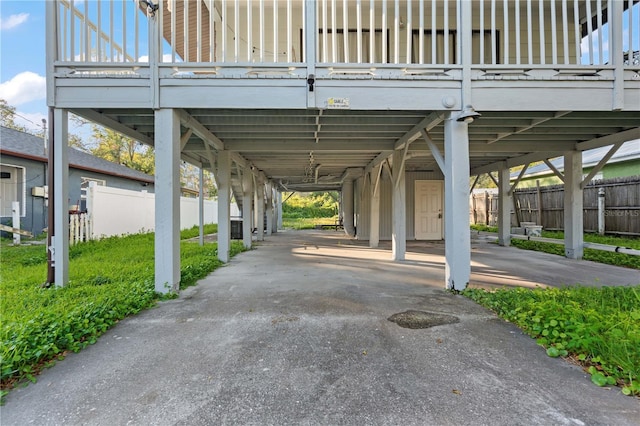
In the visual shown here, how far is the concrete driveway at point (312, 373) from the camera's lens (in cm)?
175

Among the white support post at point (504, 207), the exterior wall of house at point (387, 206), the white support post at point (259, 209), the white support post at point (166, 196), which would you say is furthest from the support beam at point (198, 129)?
the white support post at point (504, 207)

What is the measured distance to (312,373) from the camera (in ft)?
7.14

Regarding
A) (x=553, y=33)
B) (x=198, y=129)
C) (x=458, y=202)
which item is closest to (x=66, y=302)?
(x=198, y=129)

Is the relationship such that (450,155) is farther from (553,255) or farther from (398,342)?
(553,255)

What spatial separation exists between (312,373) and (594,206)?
1260 cm

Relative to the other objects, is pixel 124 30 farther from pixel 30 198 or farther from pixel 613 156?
pixel 613 156

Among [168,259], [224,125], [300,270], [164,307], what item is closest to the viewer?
[164,307]

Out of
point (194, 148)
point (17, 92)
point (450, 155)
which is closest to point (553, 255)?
point (450, 155)

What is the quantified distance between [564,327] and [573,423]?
1339mm

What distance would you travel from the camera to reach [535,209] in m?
13.2

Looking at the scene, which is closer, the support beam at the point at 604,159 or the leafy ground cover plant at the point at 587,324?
the leafy ground cover plant at the point at 587,324

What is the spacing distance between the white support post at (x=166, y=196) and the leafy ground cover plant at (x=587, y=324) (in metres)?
3.85

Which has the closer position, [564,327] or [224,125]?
[564,327]

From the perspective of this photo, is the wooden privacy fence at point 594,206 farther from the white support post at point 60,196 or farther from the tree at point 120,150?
the tree at point 120,150
